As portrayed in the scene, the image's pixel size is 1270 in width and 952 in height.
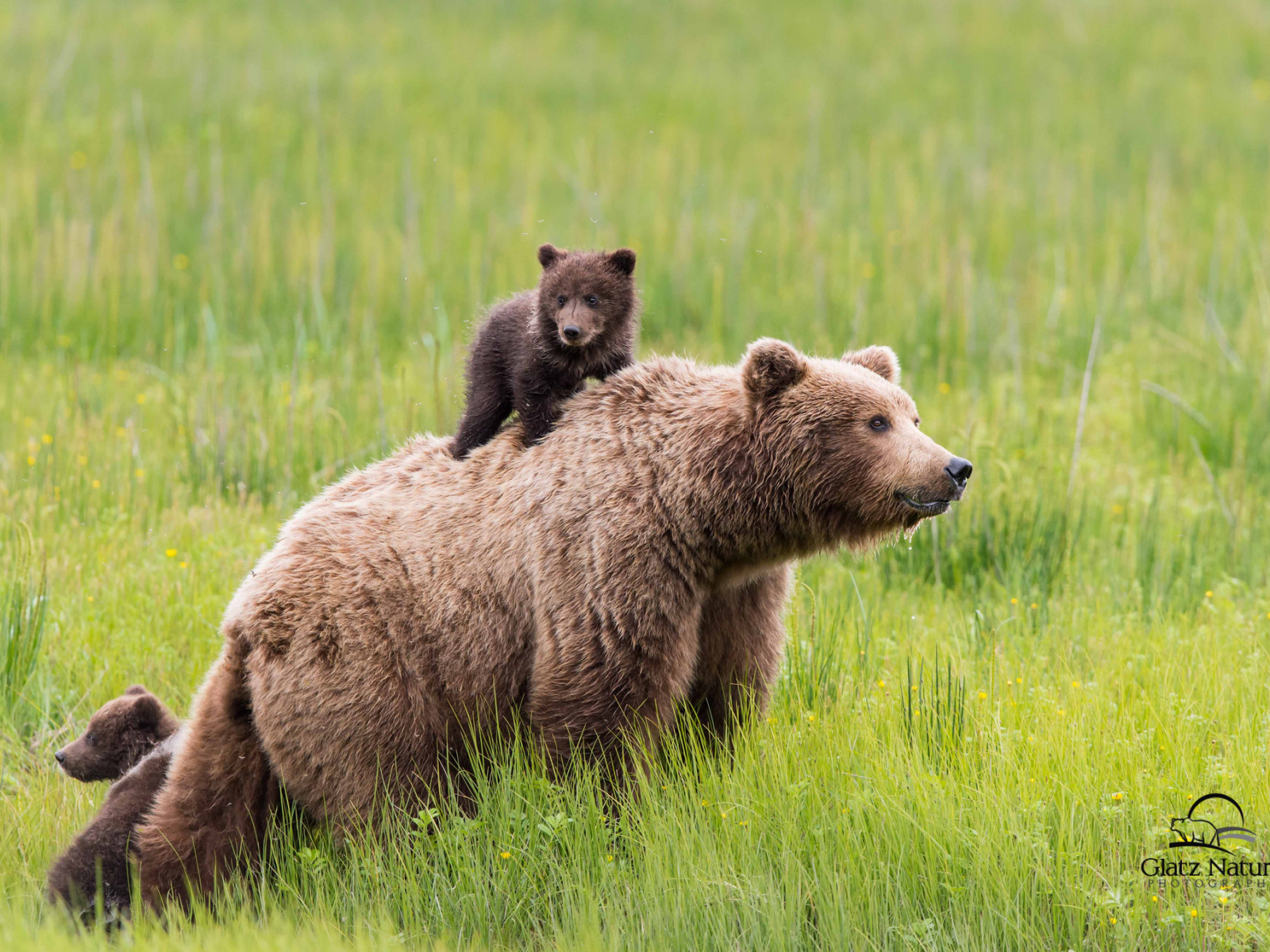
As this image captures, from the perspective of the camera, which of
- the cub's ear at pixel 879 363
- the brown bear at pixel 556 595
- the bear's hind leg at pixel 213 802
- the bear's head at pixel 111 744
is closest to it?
the brown bear at pixel 556 595

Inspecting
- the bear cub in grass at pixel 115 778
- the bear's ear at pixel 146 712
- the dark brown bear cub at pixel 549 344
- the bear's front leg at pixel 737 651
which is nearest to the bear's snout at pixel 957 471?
the bear's front leg at pixel 737 651

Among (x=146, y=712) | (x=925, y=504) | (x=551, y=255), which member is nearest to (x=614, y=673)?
(x=925, y=504)

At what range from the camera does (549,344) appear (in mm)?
4809

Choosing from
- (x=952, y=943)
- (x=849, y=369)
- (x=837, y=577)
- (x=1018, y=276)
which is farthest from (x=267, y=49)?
(x=952, y=943)

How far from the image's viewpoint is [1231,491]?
782cm

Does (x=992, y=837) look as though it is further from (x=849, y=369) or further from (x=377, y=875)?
(x=377, y=875)

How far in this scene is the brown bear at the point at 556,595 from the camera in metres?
4.41

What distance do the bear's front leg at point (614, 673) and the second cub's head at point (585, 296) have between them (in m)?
0.97

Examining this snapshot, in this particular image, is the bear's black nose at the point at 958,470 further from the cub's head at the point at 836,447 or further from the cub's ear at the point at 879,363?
the cub's ear at the point at 879,363

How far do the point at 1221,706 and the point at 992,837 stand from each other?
4.58 feet

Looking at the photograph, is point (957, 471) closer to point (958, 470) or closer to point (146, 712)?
point (958, 470)

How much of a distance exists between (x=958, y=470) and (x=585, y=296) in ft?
4.75

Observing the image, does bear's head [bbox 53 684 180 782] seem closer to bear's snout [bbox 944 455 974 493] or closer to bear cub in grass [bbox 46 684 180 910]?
bear cub in grass [bbox 46 684 180 910]

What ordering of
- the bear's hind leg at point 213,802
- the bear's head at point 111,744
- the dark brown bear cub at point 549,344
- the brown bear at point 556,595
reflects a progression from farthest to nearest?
the bear's head at point 111,744 → the dark brown bear cub at point 549,344 → the bear's hind leg at point 213,802 → the brown bear at point 556,595
